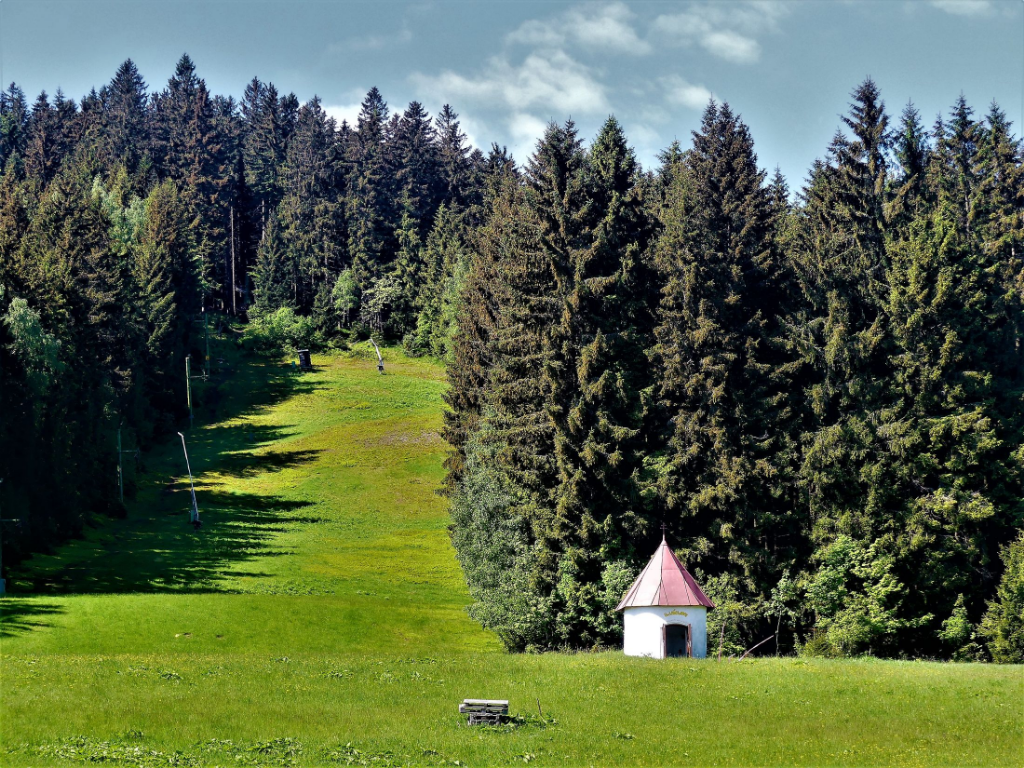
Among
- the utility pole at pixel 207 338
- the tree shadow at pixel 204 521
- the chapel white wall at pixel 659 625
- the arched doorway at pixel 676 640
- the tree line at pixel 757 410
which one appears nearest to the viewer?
the chapel white wall at pixel 659 625

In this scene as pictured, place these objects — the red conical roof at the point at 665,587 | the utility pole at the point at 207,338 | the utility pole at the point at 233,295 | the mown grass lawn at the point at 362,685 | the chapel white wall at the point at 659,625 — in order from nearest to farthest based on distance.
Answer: the mown grass lawn at the point at 362,685 < the red conical roof at the point at 665,587 < the chapel white wall at the point at 659,625 < the utility pole at the point at 207,338 < the utility pole at the point at 233,295

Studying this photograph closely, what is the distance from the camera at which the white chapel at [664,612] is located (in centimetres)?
3650

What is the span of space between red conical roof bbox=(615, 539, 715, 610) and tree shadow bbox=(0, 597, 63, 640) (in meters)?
23.0

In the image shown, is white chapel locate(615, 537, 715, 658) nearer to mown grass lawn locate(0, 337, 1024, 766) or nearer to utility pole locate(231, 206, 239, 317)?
mown grass lawn locate(0, 337, 1024, 766)

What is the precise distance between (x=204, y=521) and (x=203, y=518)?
872mm

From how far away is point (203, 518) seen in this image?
247ft

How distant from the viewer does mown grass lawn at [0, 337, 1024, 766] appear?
76.7 feet

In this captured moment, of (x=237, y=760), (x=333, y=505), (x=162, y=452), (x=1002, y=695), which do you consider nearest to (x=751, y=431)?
(x=1002, y=695)

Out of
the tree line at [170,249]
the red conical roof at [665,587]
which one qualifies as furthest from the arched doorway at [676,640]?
the tree line at [170,249]

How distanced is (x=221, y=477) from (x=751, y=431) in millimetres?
53331

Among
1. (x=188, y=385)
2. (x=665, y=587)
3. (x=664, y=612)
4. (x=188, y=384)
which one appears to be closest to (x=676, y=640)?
(x=664, y=612)

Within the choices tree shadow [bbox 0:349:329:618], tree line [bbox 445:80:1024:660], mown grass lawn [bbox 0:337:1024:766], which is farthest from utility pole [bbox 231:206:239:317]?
tree line [bbox 445:80:1024:660]

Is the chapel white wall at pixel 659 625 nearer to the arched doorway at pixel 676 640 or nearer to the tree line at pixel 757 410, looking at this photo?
the arched doorway at pixel 676 640

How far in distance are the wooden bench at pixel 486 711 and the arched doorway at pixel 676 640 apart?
40.6 feet
